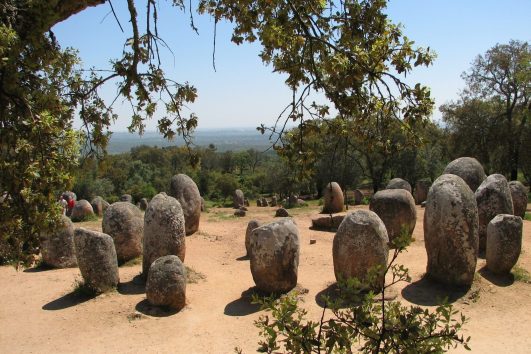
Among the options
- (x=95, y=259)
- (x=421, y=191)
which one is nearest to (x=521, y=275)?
(x=95, y=259)

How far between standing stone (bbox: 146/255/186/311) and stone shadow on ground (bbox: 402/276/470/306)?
183 inches

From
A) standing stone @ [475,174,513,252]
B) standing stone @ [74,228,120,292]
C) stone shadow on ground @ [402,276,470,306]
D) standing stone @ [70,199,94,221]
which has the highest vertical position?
standing stone @ [475,174,513,252]

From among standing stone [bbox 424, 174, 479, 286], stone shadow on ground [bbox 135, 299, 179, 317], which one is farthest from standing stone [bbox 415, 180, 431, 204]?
stone shadow on ground [bbox 135, 299, 179, 317]

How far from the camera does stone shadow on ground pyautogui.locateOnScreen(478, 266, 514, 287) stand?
35.0 feet

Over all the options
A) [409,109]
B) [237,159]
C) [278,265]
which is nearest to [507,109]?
[278,265]

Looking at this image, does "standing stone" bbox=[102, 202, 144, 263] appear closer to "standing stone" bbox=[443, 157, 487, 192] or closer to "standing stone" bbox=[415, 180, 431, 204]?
"standing stone" bbox=[443, 157, 487, 192]

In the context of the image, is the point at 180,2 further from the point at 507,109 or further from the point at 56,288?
the point at 507,109

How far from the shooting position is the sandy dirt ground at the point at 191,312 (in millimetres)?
8414

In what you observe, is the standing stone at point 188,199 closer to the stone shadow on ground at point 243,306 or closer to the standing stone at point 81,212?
the standing stone at point 81,212

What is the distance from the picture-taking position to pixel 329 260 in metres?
13.7

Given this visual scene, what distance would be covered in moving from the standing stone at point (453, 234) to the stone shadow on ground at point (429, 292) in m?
0.14

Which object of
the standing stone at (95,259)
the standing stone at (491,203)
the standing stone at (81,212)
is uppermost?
the standing stone at (491,203)

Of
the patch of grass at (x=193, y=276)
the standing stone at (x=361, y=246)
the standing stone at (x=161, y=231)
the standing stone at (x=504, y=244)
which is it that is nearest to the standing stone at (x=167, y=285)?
the patch of grass at (x=193, y=276)

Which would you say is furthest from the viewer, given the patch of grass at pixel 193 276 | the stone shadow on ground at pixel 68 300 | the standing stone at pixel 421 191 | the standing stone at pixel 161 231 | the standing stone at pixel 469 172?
the standing stone at pixel 421 191
